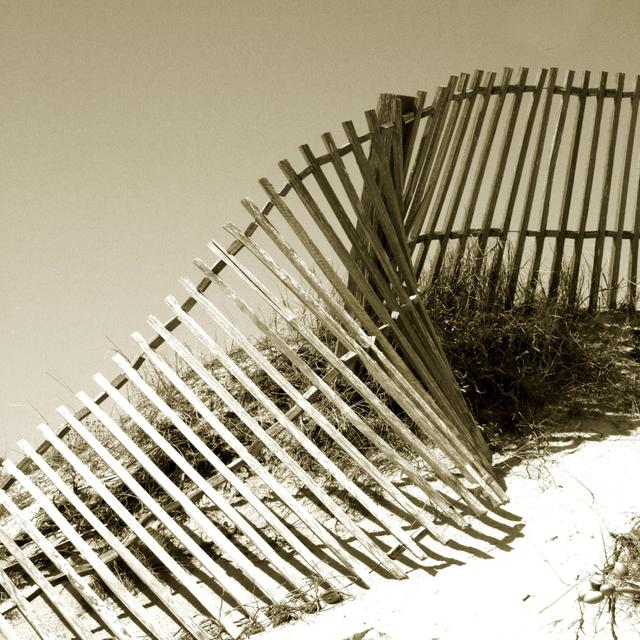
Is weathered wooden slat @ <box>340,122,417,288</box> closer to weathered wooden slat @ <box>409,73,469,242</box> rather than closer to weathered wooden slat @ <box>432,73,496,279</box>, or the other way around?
weathered wooden slat @ <box>409,73,469,242</box>

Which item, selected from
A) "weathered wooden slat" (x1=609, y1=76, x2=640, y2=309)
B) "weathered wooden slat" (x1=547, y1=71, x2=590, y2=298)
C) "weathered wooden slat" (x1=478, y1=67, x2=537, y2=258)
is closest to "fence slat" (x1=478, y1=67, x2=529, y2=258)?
"weathered wooden slat" (x1=478, y1=67, x2=537, y2=258)

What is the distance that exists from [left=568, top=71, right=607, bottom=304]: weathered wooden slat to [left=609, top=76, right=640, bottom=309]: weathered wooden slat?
8.1 inches

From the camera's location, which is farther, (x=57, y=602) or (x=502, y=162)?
(x=502, y=162)

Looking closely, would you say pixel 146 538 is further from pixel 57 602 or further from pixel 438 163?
pixel 438 163

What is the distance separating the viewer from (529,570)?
3510 millimetres

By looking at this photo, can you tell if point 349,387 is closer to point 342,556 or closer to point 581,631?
point 342,556

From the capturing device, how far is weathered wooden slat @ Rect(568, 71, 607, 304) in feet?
17.2

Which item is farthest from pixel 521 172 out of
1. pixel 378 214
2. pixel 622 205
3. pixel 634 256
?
pixel 378 214

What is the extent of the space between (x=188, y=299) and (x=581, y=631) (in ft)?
7.97

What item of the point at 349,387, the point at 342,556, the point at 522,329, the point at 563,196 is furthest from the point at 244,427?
the point at 563,196

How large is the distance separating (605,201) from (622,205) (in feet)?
0.36

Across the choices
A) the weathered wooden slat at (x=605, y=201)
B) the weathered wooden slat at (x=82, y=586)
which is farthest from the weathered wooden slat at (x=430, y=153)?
the weathered wooden slat at (x=82, y=586)

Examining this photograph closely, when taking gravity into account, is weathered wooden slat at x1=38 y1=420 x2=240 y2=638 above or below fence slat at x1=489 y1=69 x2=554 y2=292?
below

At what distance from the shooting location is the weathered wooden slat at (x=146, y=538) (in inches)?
141
